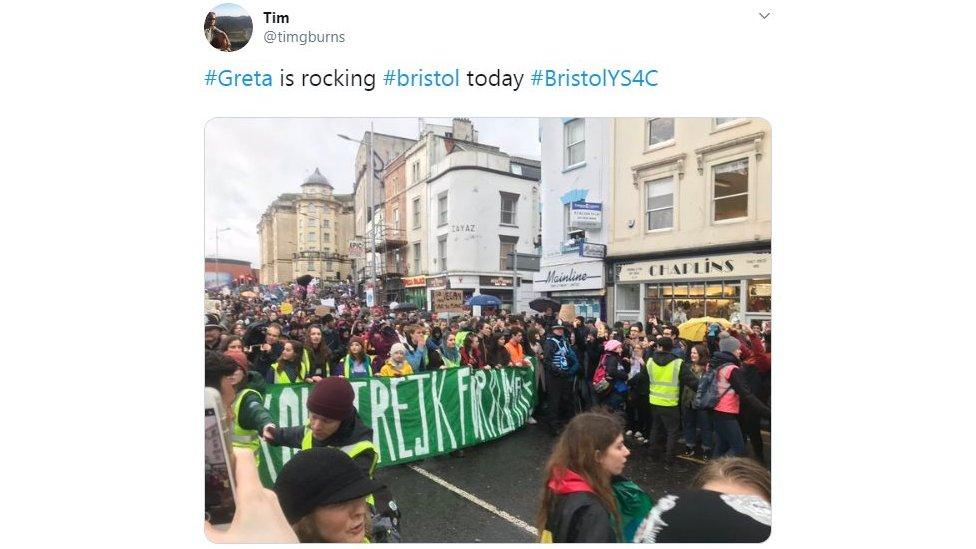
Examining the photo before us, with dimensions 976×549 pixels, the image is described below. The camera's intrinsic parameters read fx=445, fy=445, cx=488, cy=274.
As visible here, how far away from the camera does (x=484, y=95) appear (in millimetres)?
2697

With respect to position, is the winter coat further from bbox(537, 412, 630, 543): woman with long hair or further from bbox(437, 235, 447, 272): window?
bbox(537, 412, 630, 543): woman with long hair

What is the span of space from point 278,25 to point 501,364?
3.94 metres

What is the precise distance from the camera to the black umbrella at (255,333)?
3348 millimetres

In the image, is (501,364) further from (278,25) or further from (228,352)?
(278,25)

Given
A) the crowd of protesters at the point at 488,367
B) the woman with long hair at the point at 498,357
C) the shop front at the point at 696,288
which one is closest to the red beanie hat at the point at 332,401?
the crowd of protesters at the point at 488,367

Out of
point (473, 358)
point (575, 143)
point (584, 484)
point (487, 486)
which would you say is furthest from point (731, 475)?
point (473, 358)

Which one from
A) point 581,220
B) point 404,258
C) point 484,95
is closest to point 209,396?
point 404,258

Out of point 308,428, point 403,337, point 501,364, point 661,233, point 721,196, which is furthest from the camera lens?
point 501,364

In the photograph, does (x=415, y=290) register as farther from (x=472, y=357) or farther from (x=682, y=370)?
(x=682, y=370)

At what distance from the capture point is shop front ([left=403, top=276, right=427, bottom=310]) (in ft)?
11.2

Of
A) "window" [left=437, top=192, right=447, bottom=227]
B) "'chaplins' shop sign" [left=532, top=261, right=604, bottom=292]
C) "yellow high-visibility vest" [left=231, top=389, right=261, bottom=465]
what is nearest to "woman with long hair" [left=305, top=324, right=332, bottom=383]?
"yellow high-visibility vest" [left=231, top=389, right=261, bottom=465]

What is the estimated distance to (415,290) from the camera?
3.51 metres

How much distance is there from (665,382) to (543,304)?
1.59 m

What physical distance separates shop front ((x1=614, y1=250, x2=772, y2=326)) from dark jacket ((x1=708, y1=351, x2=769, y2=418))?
50 cm
